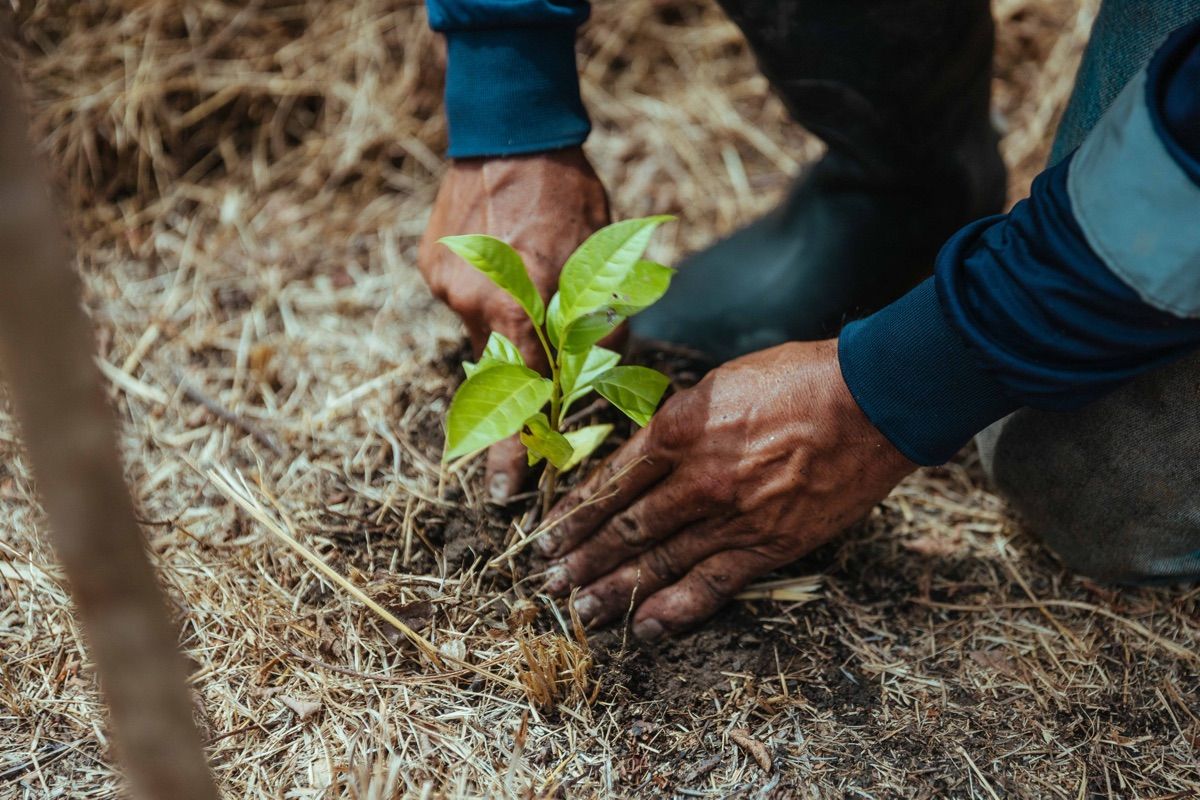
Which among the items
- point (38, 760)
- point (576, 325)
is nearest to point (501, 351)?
point (576, 325)

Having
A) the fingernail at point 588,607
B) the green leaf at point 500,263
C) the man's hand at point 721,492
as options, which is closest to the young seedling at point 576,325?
the green leaf at point 500,263

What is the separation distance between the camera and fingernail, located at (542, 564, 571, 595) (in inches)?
52.1

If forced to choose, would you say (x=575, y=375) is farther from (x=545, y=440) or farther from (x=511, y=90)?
(x=511, y=90)

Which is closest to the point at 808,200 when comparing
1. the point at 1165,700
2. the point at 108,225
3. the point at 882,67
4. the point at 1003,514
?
the point at 882,67

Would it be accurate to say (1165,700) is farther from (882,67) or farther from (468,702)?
(882,67)

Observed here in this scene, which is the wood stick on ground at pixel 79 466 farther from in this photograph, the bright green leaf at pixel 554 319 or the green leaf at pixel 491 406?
the bright green leaf at pixel 554 319

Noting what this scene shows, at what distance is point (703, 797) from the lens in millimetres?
1120

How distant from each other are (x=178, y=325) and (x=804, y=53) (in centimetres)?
132

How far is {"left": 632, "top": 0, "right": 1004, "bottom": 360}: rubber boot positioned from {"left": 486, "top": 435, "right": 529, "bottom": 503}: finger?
0.53 meters

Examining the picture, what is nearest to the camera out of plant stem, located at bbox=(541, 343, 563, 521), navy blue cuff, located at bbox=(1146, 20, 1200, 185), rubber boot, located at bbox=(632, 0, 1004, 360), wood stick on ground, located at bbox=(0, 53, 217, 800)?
wood stick on ground, located at bbox=(0, 53, 217, 800)

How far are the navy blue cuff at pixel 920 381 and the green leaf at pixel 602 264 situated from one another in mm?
307

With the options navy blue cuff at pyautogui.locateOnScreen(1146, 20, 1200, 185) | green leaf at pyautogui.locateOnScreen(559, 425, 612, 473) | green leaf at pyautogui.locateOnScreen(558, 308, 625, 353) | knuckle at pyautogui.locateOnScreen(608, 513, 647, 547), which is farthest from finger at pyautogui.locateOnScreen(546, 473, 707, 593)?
navy blue cuff at pyautogui.locateOnScreen(1146, 20, 1200, 185)

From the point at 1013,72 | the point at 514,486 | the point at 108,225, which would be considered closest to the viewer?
the point at 514,486

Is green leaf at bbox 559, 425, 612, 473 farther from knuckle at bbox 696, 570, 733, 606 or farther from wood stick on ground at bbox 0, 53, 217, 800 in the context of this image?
wood stick on ground at bbox 0, 53, 217, 800
